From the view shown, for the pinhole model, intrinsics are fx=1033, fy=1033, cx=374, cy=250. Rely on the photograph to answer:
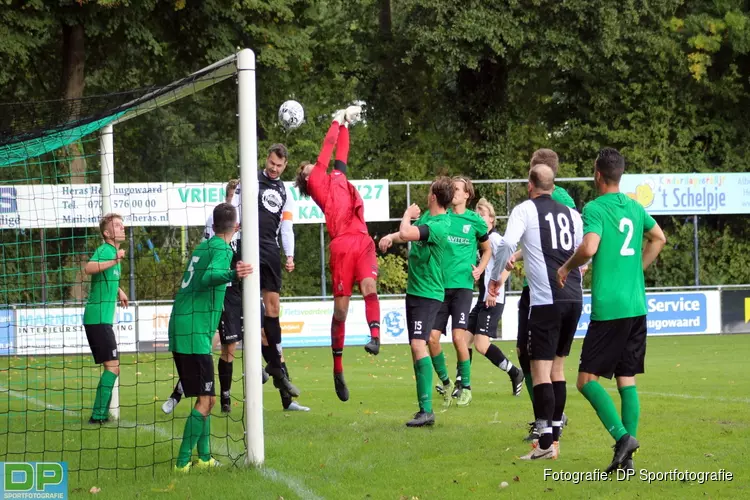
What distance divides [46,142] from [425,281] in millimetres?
3923

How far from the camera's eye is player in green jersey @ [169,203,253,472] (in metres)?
7.59

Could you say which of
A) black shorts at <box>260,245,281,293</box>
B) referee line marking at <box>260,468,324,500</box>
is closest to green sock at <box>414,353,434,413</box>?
black shorts at <box>260,245,281,293</box>

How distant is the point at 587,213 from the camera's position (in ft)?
23.7

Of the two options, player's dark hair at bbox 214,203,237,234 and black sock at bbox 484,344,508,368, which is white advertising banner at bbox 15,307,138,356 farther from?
player's dark hair at bbox 214,203,237,234

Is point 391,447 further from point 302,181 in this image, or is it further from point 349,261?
point 302,181

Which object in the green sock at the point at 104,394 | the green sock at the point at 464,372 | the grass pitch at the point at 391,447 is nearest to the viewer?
the grass pitch at the point at 391,447

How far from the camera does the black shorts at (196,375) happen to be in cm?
759

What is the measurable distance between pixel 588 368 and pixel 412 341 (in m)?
2.59

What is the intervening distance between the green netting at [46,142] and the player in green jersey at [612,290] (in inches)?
179

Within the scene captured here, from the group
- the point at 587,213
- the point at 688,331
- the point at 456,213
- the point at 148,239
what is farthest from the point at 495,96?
the point at 587,213

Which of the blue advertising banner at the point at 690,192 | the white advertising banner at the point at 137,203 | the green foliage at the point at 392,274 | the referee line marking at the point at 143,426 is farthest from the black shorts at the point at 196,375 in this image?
the green foliage at the point at 392,274

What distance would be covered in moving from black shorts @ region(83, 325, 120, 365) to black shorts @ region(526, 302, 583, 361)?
438 cm

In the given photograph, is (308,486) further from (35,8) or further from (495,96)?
(495,96)

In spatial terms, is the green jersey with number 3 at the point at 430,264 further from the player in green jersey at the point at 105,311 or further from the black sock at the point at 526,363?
the player in green jersey at the point at 105,311
